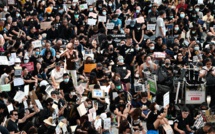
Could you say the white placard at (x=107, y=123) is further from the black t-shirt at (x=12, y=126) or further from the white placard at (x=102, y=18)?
the white placard at (x=102, y=18)

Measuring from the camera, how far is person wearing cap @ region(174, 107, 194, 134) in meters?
16.7

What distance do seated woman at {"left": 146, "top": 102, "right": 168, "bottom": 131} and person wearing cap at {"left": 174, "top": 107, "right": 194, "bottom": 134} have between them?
417mm

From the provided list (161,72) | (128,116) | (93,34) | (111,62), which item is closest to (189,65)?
(161,72)

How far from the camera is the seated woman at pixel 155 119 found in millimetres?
16109

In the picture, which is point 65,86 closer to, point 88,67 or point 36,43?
point 88,67

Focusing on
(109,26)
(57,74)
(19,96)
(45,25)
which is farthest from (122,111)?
(45,25)

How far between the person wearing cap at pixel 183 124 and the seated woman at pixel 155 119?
16.4 inches

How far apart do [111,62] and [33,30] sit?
4.99 m

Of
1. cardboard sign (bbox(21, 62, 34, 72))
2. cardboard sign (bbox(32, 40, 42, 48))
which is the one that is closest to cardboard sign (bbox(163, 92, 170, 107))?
cardboard sign (bbox(21, 62, 34, 72))

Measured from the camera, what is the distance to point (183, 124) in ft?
55.1

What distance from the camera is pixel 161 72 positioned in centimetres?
2028

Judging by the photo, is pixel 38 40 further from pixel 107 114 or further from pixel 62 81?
pixel 107 114

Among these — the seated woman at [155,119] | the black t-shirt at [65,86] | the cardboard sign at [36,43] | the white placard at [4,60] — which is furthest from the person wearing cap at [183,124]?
the cardboard sign at [36,43]

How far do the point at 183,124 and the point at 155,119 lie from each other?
31.6 inches
